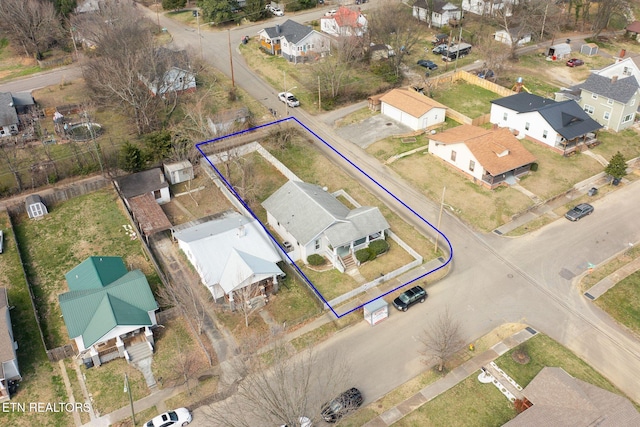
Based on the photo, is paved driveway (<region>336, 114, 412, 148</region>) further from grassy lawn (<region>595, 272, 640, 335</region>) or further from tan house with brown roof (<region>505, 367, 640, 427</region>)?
tan house with brown roof (<region>505, 367, 640, 427</region>)

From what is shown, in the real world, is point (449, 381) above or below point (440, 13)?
below

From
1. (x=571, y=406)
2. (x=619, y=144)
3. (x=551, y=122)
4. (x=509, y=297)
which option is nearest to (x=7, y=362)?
(x=571, y=406)

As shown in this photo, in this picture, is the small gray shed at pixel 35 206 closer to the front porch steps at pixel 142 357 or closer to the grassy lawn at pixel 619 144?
the front porch steps at pixel 142 357

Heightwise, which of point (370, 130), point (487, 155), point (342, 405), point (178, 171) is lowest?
point (342, 405)

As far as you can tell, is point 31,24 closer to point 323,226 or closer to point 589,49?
point 323,226

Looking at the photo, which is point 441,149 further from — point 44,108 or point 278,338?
point 44,108

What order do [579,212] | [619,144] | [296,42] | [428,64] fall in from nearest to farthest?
[579,212] < [619,144] < [296,42] < [428,64]

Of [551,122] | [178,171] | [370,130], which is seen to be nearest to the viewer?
[178,171]
